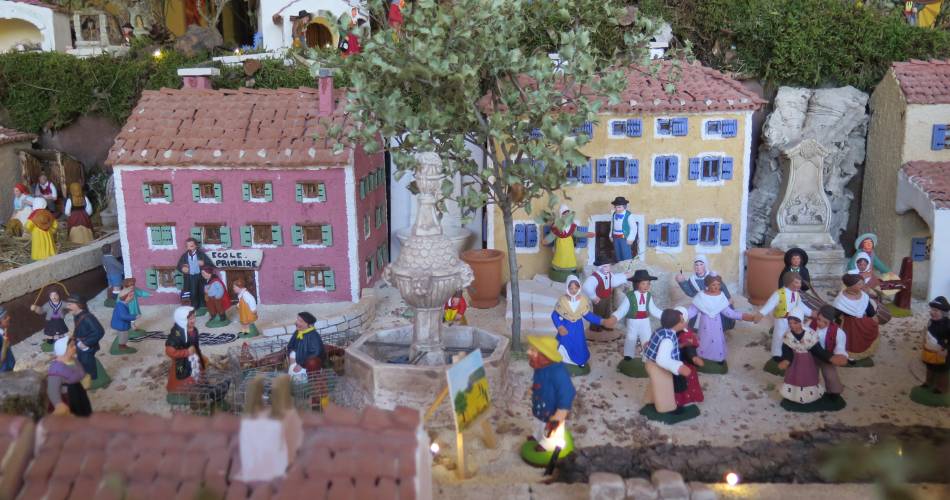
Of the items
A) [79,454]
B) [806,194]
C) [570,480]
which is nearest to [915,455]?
[79,454]

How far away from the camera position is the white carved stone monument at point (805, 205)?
51.2 feet

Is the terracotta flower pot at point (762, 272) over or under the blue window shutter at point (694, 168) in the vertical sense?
under

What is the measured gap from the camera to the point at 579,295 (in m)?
10.7

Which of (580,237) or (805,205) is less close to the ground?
(805,205)

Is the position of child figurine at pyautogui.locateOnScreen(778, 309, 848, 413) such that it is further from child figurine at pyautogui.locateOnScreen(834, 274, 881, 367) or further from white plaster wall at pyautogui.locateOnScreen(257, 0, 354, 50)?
white plaster wall at pyautogui.locateOnScreen(257, 0, 354, 50)

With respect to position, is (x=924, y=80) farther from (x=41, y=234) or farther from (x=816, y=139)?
(x=41, y=234)

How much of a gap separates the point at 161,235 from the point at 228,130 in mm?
2265

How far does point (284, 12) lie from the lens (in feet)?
62.8

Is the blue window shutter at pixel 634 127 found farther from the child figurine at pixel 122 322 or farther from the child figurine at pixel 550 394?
the child figurine at pixel 122 322

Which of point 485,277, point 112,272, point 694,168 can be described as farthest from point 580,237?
point 112,272

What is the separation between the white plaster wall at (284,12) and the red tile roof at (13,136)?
5.78 metres

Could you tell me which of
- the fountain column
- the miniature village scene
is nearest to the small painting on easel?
the miniature village scene

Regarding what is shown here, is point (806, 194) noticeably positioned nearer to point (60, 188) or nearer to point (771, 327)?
point (771, 327)

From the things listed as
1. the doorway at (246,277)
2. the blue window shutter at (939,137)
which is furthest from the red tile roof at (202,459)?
the blue window shutter at (939,137)
